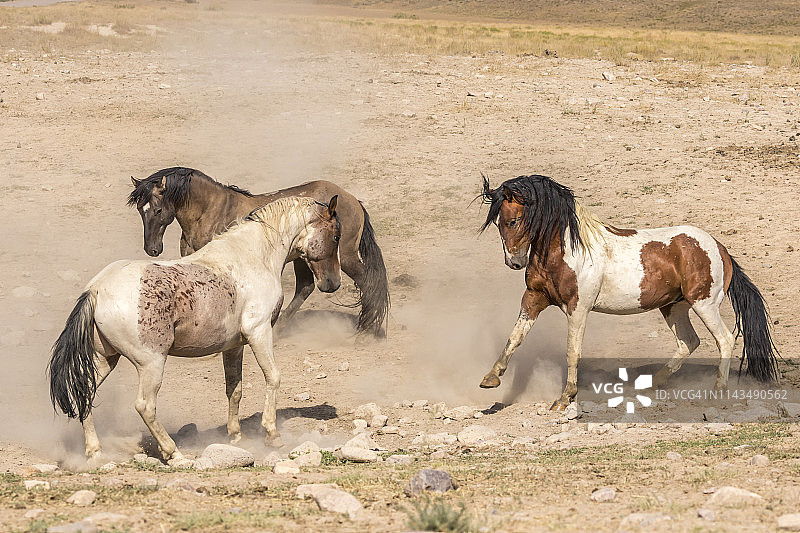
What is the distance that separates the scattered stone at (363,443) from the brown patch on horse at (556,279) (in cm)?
224

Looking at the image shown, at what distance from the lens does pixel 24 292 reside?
35.8 feet

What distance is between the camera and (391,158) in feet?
54.7

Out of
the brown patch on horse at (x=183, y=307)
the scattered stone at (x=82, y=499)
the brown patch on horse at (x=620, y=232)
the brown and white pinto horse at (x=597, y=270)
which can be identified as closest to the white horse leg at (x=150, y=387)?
the brown patch on horse at (x=183, y=307)

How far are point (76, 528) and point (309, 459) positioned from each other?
7.20 ft

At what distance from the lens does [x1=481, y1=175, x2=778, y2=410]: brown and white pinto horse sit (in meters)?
7.84

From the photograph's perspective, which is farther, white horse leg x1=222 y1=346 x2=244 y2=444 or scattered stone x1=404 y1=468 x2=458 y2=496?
white horse leg x1=222 y1=346 x2=244 y2=444

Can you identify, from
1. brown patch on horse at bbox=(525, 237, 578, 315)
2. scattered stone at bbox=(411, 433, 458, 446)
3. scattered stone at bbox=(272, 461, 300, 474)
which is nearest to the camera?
scattered stone at bbox=(272, 461, 300, 474)

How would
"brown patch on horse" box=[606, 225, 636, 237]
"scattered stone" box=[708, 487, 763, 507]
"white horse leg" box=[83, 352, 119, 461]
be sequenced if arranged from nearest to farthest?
"scattered stone" box=[708, 487, 763, 507] < "white horse leg" box=[83, 352, 119, 461] < "brown patch on horse" box=[606, 225, 636, 237]

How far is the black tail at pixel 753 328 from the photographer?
324 inches

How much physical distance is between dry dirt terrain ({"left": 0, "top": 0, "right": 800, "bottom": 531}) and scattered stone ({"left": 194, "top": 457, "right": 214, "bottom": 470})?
0.26 m

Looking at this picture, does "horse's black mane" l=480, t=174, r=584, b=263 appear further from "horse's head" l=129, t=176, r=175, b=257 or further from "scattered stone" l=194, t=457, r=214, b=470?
"horse's head" l=129, t=176, r=175, b=257

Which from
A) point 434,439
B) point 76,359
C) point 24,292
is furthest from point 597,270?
point 24,292

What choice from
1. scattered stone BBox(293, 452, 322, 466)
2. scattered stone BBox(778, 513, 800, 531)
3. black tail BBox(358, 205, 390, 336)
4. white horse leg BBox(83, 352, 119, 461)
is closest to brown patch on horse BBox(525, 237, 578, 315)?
black tail BBox(358, 205, 390, 336)

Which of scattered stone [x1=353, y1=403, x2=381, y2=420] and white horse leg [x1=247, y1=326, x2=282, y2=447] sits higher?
white horse leg [x1=247, y1=326, x2=282, y2=447]
